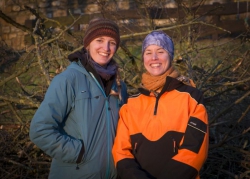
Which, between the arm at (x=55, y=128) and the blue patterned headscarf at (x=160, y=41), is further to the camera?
the blue patterned headscarf at (x=160, y=41)

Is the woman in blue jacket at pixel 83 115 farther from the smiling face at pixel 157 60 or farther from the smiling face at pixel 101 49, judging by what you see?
the smiling face at pixel 157 60

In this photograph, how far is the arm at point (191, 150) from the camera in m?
2.31

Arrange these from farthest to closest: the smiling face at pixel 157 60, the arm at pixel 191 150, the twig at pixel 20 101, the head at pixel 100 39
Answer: the twig at pixel 20 101
the head at pixel 100 39
the smiling face at pixel 157 60
the arm at pixel 191 150

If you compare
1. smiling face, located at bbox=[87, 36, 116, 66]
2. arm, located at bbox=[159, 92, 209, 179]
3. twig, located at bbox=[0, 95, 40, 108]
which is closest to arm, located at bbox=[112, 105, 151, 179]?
arm, located at bbox=[159, 92, 209, 179]

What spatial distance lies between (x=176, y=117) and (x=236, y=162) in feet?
7.25

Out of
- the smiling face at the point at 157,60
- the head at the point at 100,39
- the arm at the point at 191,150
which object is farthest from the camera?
the head at the point at 100,39

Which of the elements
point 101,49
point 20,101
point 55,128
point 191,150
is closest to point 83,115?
point 55,128

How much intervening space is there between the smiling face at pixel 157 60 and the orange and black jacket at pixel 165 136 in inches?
5.9

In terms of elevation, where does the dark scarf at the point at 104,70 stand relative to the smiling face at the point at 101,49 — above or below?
below

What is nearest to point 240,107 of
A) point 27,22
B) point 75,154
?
point 75,154

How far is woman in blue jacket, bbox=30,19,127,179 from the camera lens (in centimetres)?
245

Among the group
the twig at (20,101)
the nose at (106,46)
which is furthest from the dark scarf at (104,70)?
the twig at (20,101)

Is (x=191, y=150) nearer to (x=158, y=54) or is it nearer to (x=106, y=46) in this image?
(x=158, y=54)

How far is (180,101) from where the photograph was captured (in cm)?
244
